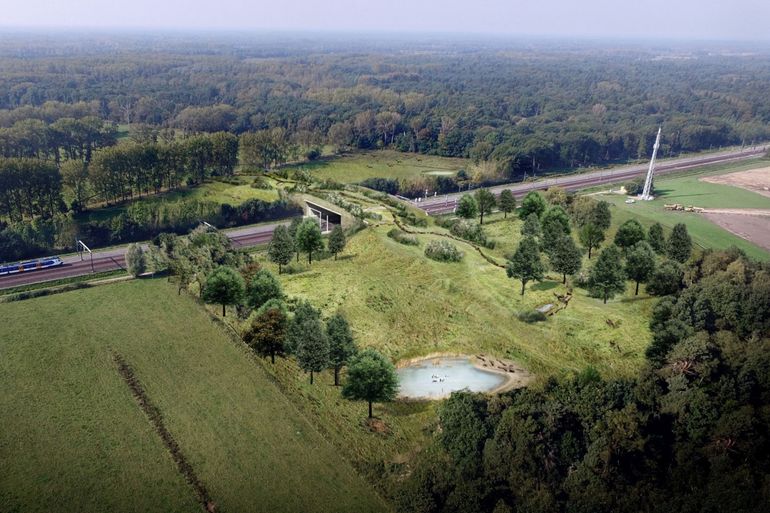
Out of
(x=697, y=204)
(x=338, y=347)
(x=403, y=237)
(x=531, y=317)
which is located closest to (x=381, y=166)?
(x=697, y=204)

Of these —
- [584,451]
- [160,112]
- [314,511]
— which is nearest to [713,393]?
[584,451]

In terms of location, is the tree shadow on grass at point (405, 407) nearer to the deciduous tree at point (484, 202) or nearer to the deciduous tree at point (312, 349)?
the deciduous tree at point (312, 349)

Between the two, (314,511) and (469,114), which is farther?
(469,114)

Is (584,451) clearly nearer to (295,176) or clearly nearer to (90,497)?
(90,497)

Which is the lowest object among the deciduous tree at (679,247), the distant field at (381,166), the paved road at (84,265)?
the paved road at (84,265)

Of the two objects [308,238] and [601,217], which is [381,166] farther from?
[308,238]

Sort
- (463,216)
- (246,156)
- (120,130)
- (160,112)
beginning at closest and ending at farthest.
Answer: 1. (463,216)
2. (246,156)
3. (120,130)
4. (160,112)

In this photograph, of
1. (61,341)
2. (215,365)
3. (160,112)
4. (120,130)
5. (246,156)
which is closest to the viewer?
(215,365)

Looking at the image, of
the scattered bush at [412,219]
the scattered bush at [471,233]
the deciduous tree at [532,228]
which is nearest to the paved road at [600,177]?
the scattered bush at [412,219]
